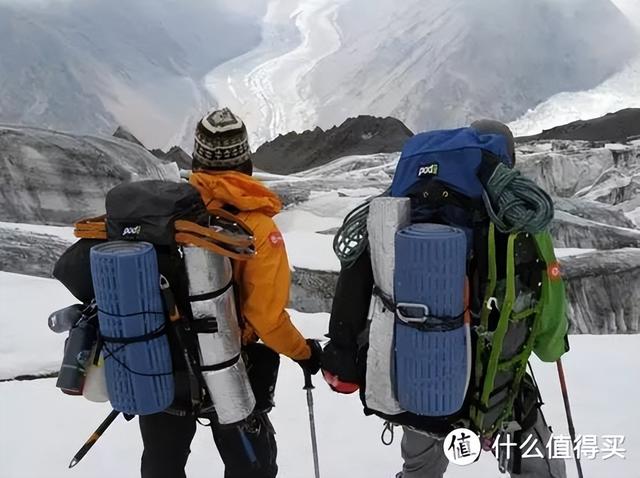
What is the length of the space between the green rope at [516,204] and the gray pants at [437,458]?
2.12 feet

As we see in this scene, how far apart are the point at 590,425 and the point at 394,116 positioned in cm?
1397

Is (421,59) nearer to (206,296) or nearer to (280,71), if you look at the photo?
(280,71)

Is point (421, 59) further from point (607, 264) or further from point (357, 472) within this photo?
point (357, 472)

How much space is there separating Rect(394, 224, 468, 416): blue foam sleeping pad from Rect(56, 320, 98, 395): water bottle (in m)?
0.82

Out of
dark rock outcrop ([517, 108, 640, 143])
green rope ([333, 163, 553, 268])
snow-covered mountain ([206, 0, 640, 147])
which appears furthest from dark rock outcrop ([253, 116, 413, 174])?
green rope ([333, 163, 553, 268])

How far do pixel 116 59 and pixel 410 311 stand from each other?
14.1m

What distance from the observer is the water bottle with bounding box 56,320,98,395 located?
168cm

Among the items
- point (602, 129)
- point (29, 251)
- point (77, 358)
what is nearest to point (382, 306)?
point (77, 358)

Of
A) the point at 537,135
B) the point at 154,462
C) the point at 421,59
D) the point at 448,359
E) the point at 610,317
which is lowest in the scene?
the point at 610,317

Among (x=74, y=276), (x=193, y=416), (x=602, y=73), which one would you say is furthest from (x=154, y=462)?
(x=602, y=73)

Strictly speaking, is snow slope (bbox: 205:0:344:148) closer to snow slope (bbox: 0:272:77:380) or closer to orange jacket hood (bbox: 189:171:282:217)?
snow slope (bbox: 0:272:77:380)

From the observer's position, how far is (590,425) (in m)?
3.07

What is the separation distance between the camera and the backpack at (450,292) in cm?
152

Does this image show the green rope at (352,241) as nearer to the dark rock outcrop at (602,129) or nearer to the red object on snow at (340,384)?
the red object on snow at (340,384)
